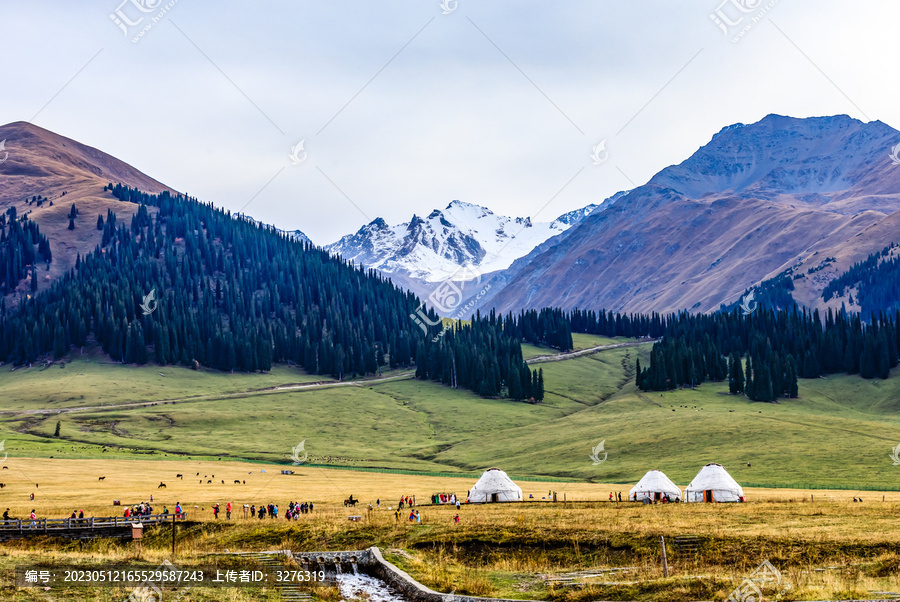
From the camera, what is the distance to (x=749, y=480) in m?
102

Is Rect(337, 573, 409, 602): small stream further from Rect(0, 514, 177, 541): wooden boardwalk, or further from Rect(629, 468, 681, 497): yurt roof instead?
Rect(629, 468, 681, 497): yurt roof

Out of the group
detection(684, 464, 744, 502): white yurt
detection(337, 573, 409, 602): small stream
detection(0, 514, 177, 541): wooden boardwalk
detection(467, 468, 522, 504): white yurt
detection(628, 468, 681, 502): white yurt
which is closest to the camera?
detection(337, 573, 409, 602): small stream

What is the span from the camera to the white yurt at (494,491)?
254 feet

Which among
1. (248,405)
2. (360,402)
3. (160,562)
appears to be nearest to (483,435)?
(360,402)

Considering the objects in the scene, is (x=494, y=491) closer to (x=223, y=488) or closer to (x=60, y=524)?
(x=223, y=488)

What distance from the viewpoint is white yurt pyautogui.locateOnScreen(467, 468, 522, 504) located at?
254 feet

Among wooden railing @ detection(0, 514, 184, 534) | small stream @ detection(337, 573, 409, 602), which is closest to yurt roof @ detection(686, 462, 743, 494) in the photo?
small stream @ detection(337, 573, 409, 602)

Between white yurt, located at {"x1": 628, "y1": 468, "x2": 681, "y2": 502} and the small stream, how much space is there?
42276 millimetres

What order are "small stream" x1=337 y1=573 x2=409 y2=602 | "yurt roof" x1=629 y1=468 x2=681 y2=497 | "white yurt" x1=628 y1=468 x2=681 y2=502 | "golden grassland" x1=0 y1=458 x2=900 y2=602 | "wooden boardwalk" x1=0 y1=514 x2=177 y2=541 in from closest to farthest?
"golden grassland" x1=0 y1=458 x2=900 y2=602 → "small stream" x1=337 y1=573 x2=409 y2=602 → "wooden boardwalk" x1=0 y1=514 x2=177 y2=541 → "white yurt" x1=628 y1=468 x2=681 y2=502 → "yurt roof" x1=629 y1=468 x2=681 y2=497

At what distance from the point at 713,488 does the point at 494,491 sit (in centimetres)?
2057

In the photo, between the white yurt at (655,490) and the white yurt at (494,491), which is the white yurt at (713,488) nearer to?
the white yurt at (655,490)

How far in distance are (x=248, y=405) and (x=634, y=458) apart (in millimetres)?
93389

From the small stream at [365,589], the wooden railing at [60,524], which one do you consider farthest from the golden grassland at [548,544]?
the wooden railing at [60,524]

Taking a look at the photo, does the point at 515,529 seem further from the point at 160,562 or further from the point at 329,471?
the point at 329,471
